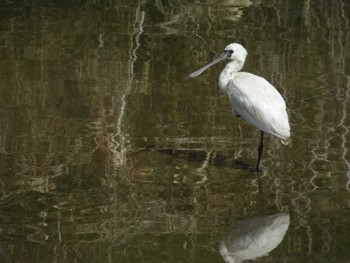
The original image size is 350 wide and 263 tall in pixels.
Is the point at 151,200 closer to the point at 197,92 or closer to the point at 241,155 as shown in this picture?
the point at 241,155

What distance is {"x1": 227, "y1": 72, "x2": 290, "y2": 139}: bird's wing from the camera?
8289mm

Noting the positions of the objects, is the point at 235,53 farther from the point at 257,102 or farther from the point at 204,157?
the point at 204,157

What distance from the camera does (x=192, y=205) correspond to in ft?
25.5

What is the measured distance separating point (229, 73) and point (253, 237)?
7.82 feet

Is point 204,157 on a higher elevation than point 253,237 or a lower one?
higher

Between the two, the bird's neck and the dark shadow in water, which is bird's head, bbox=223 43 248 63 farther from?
the dark shadow in water

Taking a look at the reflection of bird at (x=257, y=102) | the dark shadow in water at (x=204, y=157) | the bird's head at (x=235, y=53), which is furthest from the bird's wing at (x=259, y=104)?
the dark shadow in water at (x=204, y=157)

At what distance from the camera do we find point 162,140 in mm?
9344

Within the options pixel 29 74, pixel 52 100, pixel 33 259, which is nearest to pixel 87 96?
pixel 52 100

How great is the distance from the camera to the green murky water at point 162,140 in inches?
281

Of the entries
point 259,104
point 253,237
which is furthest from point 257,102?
point 253,237

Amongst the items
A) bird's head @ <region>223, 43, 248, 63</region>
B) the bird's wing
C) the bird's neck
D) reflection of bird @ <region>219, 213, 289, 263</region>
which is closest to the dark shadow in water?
the bird's wing

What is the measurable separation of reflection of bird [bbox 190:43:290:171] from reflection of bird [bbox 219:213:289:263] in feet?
3.26

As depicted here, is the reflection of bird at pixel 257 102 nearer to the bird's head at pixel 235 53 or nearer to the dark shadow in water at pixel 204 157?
the bird's head at pixel 235 53
